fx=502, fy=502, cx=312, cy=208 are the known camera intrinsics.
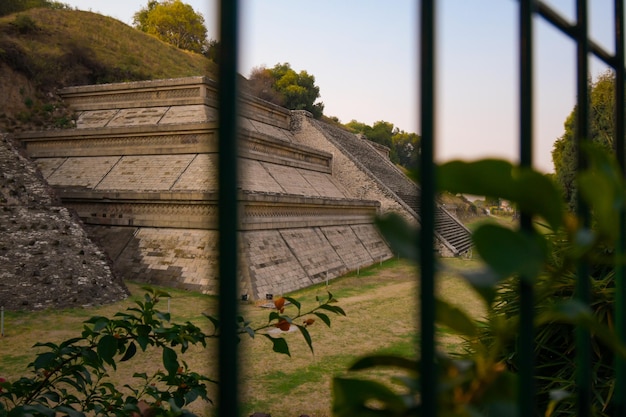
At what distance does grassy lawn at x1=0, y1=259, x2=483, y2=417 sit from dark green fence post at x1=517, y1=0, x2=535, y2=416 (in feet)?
9.16

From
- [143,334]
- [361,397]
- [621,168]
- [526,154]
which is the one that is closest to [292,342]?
[143,334]

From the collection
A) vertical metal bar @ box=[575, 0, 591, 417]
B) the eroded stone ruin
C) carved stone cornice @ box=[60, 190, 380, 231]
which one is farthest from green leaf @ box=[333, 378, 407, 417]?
carved stone cornice @ box=[60, 190, 380, 231]

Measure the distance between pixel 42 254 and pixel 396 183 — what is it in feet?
50.8

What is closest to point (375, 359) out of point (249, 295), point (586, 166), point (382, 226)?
point (382, 226)

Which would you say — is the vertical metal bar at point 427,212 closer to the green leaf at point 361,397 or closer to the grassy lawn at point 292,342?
the green leaf at point 361,397

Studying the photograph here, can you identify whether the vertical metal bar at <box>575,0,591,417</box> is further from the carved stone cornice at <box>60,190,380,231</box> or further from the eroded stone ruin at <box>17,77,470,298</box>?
the carved stone cornice at <box>60,190,380,231</box>

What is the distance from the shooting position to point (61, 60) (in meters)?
19.3

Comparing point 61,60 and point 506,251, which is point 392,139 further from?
point 506,251

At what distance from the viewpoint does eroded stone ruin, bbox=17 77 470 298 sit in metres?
10.6

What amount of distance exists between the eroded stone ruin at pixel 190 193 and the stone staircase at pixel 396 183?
0.22 m

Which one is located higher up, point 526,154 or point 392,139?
point 392,139

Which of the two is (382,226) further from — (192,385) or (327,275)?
(327,275)

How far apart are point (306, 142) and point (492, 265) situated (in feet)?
68.6

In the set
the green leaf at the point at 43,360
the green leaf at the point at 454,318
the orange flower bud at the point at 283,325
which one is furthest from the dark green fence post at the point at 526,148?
the green leaf at the point at 43,360
